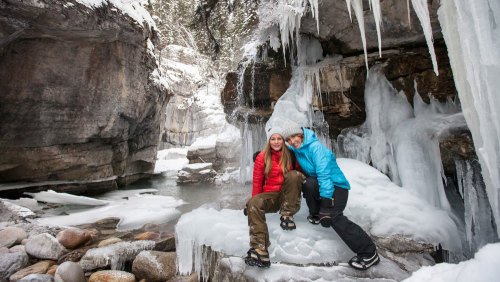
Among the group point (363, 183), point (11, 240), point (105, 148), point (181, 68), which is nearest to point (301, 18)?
point (363, 183)

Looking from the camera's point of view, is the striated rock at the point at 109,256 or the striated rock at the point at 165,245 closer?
the striated rock at the point at 109,256

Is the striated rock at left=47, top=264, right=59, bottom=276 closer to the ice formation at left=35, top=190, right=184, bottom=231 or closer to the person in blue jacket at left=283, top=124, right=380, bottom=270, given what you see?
the ice formation at left=35, top=190, right=184, bottom=231

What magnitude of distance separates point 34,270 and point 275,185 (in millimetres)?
4180

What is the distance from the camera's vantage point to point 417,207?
328cm

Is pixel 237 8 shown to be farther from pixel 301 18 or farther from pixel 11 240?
pixel 11 240

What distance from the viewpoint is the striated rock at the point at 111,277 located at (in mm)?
3479

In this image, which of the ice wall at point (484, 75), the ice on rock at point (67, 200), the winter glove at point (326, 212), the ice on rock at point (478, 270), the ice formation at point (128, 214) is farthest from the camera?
the ice on rock at point (67, 200)

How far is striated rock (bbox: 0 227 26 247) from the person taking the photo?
4.58 m

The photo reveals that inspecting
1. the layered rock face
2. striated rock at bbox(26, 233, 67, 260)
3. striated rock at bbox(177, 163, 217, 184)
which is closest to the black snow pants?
striated rock at bbox(26, 233, 67, 260)

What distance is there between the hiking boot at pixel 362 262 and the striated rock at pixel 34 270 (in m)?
4.69

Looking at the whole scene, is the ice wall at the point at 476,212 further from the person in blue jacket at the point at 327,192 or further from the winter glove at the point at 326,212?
the winter glove at the point at 326,212

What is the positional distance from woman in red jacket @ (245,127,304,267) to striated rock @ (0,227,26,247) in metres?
5.23

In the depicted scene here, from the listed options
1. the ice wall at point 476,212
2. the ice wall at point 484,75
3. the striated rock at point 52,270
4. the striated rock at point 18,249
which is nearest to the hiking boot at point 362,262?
the ice wall at point 484,75

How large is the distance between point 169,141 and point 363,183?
32326mm
